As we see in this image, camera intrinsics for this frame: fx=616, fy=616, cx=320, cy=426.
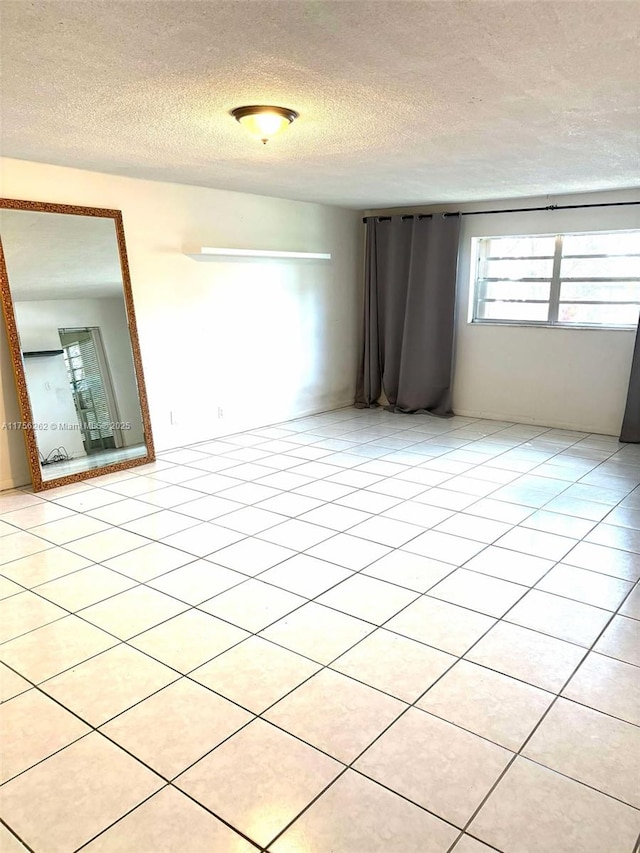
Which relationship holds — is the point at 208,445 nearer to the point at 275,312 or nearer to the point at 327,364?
the point at 275,312

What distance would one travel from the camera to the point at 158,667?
2205 mm

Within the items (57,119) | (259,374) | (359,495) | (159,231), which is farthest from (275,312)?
(57,119)

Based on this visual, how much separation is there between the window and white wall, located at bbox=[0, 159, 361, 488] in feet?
4.88

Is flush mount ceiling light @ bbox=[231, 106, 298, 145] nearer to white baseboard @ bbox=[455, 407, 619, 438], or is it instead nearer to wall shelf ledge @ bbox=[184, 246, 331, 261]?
wall shelf ledge @ bbox=[184, 246, 331, 261]

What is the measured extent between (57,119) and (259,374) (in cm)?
323

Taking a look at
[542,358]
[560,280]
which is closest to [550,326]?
[542,358]

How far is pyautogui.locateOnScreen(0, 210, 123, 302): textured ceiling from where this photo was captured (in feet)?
12.9

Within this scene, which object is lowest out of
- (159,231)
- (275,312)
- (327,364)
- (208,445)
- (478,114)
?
(208,445)

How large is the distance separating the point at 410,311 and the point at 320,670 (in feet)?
16.0

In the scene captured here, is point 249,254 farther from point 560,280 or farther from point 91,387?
point 560,280

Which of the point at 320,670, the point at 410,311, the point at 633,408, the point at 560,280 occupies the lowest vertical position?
the point at 320,670

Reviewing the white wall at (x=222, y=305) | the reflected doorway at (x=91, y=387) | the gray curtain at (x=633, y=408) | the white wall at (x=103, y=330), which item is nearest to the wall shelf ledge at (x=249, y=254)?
the white wall at (x=222, y=305)

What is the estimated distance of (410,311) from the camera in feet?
21.3

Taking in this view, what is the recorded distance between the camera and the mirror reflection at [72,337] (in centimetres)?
→ 402
